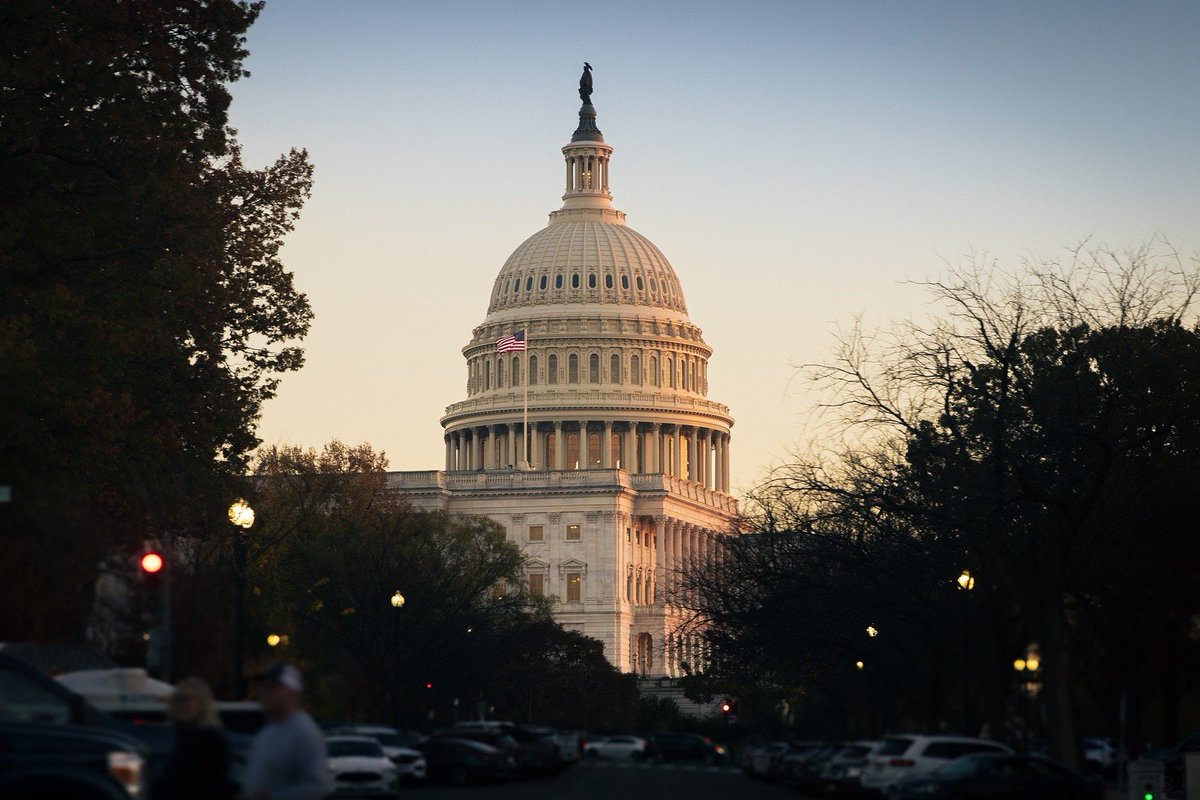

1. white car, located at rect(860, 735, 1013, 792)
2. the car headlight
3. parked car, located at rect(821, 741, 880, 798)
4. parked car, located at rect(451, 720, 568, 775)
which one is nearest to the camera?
the car headlight

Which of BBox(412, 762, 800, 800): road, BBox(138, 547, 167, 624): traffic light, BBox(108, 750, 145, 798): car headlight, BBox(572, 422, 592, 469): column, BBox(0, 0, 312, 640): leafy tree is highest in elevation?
BBox(572, 422, 592, 469): column

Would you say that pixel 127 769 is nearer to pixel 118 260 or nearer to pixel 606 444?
pixel 118 260

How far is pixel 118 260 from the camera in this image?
4847cm

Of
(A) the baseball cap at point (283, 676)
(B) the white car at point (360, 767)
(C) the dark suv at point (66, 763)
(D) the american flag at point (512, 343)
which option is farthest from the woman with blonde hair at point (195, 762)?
(D) the american flag at point (512, 343)

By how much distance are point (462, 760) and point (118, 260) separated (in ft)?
46.6

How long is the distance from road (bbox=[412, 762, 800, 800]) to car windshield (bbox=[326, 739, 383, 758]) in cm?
386

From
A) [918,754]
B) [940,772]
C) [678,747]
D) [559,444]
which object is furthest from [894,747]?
[559,444]

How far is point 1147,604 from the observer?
5888 centimetres

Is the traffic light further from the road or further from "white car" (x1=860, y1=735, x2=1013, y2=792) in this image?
"white car" (x1=860, y1=735, x2=1013, y2=792)

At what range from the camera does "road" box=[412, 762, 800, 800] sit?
4606cm

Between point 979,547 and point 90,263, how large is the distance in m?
21.1

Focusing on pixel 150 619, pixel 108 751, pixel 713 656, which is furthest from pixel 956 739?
pixel 713 656

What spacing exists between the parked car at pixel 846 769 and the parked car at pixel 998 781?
20.8 feet

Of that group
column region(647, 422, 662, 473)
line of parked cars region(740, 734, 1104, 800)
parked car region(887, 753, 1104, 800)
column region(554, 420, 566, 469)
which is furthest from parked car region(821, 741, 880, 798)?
column region(647, 422, 662, 473)
